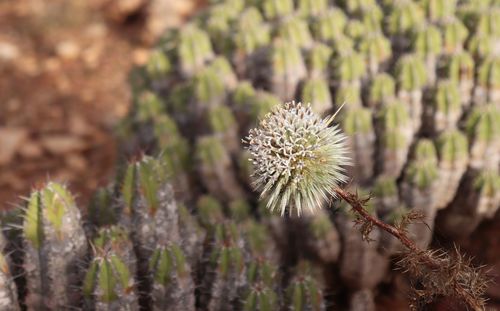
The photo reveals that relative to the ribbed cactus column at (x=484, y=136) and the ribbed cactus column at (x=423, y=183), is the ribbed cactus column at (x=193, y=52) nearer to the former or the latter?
the ribbed cactus column at (x=423, y=183)


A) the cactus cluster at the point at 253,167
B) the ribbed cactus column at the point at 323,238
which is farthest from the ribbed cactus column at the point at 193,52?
the ribbed cactus column at the point at 323,238

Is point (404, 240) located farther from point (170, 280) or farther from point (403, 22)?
point (403, 22)

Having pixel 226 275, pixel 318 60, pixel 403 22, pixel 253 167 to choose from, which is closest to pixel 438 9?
pixel 403 22

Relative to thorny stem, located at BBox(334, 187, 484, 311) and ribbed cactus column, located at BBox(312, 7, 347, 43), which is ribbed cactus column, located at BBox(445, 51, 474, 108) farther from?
thorny stem, located at BBox(334, 187, 484, 311)

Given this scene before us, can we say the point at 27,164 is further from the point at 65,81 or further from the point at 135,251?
the point at 135,251

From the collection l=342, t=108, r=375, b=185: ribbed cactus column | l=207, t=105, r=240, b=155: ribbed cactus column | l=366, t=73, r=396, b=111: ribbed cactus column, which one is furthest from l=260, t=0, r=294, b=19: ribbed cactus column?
l=342, t=108, r=375, b=185: ribbed cactus column

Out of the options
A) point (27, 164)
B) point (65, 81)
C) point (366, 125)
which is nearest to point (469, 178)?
point (366, 125)

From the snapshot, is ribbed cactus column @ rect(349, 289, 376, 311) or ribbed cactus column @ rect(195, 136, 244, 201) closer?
ribbed cactus column @ rect(349, 289, 376, 311)

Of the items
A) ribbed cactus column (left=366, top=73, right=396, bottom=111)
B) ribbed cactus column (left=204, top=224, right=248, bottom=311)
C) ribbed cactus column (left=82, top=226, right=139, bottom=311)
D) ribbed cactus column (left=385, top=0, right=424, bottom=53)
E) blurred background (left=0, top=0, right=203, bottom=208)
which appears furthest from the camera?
blurred background (left=0, top=0, right=203, bottom=208)
